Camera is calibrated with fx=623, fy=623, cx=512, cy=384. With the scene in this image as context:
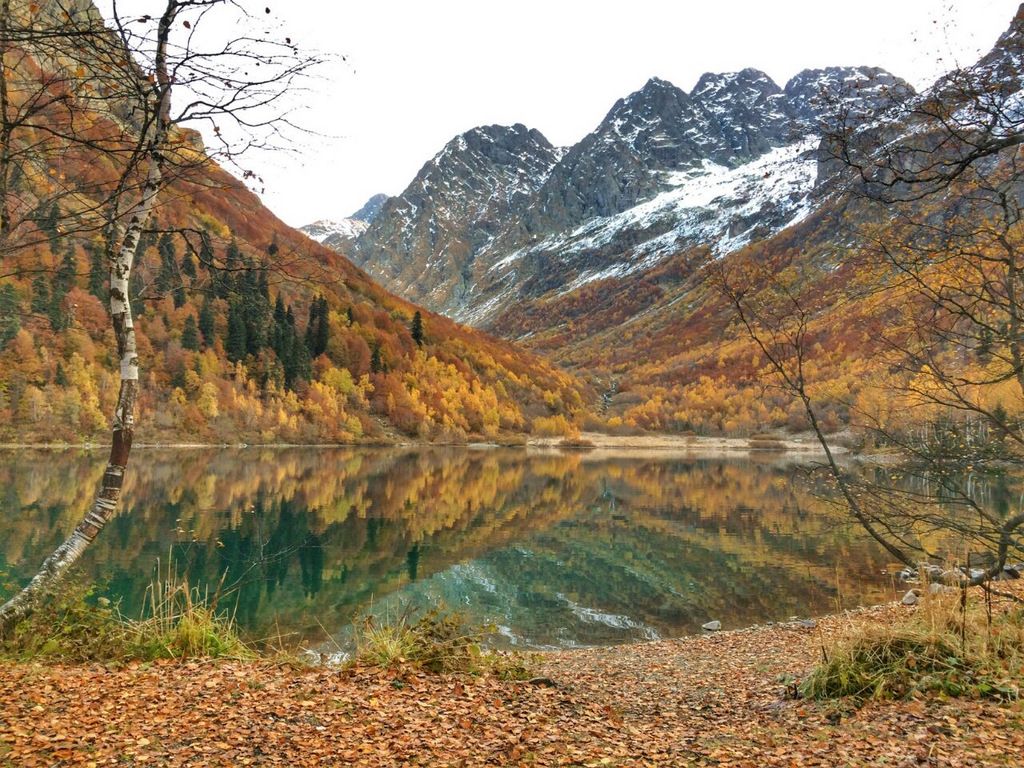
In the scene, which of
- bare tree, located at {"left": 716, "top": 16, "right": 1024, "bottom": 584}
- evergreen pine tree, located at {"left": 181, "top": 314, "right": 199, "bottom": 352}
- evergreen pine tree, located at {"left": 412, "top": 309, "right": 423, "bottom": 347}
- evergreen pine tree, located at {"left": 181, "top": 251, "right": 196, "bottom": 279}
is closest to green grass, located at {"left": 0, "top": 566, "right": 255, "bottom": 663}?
evergreen pine tree, located at {"left": 181, "top": 251, "right": 196, "bottom": 279}

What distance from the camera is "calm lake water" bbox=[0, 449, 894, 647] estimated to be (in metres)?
17.7

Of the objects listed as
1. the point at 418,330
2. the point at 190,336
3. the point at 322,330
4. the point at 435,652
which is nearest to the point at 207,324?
the point at 190,336

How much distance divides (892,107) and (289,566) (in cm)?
2212

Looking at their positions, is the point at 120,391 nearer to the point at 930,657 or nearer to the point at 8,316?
the point at 930,657

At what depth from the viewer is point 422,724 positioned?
532cm

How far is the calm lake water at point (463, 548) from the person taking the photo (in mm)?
17656

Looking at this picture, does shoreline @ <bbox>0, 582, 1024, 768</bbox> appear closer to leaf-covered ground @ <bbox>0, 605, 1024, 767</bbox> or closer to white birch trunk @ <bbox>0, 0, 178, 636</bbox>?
leaf-covered ground @ <bbox>0, 605, 1024, 767</bbox>

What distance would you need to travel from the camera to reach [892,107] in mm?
5230

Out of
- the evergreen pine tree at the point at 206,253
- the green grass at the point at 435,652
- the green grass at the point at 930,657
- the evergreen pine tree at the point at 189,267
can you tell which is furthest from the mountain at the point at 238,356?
the green grass at the point at 930,657

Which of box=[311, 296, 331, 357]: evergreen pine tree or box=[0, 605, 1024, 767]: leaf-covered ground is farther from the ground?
box=[311, 296, 331, 357]: evergreen pine tree

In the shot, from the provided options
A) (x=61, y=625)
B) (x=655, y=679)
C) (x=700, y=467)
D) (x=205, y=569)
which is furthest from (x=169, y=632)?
(x=700, y=467)

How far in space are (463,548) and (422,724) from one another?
73.0ft

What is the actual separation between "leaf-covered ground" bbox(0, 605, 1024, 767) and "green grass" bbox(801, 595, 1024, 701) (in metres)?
0.29

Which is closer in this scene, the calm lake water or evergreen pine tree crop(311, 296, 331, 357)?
the calm lake water
